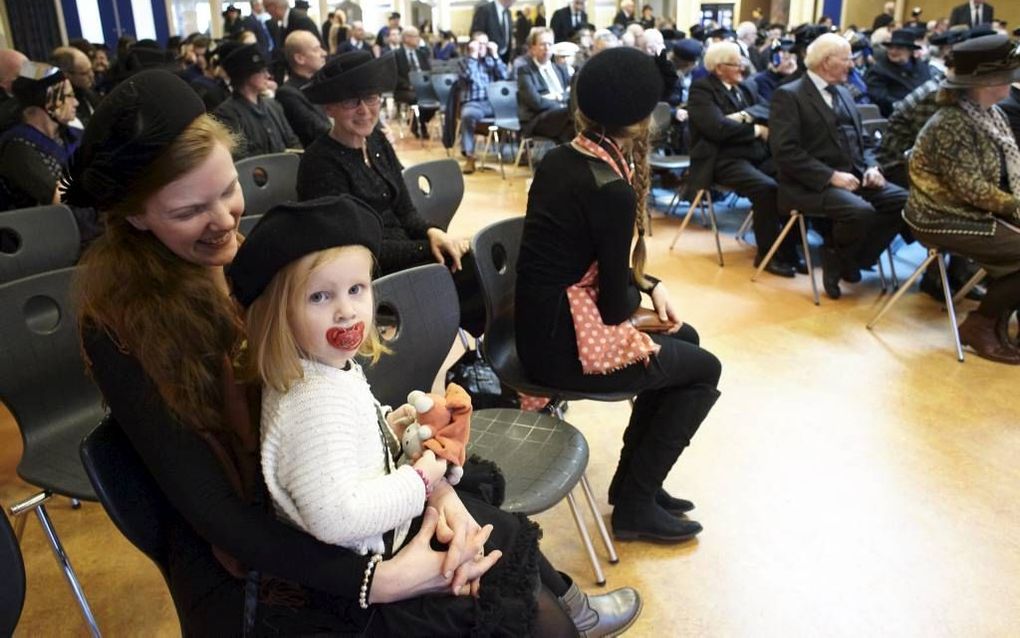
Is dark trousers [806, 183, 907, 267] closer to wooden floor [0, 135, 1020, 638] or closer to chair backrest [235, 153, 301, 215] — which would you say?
wooden floor [0, 135, 1020, 638]

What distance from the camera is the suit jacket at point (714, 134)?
503 centimetres

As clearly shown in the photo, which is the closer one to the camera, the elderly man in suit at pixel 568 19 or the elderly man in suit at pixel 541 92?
the elderly man in suit at pixel 541 92

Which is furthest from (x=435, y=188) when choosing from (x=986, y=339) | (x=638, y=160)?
(x=986, y=339)

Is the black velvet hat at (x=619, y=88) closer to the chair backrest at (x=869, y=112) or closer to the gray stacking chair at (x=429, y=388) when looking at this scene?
the gray stacking chair at (x=429, y=388)

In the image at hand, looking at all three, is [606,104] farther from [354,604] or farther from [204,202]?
[354,604]

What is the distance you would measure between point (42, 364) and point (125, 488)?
0.86m

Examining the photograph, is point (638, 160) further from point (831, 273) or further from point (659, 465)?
point (831, 273)

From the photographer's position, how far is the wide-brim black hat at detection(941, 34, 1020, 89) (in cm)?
345

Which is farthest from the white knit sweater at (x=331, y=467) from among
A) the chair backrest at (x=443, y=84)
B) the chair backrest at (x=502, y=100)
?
the chair backrest at (x=443, y=84)

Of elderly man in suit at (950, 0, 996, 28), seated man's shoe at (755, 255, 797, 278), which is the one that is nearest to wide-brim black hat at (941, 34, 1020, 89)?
seated man's shoe at (755, 255, 797, 278)

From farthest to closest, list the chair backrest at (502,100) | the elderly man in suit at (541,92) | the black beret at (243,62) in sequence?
the chair backrest at (502,100), the elderly man in suit at (541,92), the black beret at (243,62)

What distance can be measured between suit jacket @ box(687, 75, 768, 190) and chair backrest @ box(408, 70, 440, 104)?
5327mm

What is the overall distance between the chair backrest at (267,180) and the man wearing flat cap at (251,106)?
2.24 feet

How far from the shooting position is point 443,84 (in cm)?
920
